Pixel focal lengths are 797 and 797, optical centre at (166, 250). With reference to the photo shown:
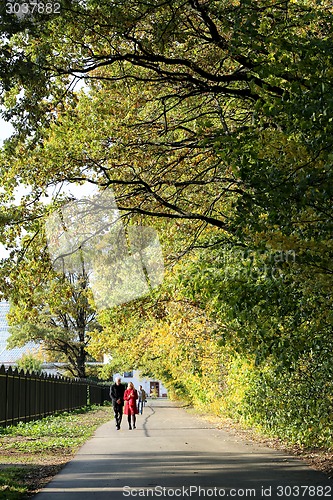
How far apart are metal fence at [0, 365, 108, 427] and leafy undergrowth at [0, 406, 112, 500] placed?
59 cm

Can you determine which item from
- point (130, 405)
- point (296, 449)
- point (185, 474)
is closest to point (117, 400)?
point (130, 405)

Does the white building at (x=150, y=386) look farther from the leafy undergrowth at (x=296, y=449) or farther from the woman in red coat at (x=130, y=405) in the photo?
the leafy undergrowth at (x=296, y=449)

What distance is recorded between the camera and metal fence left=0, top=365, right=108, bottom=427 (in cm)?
2494

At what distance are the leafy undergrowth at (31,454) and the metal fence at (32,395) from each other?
1.92 ft

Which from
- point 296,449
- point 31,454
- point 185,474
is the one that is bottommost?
point 185,474

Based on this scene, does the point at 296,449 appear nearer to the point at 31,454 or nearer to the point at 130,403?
the point at 31,454

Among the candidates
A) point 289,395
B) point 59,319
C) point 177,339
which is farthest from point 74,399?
point 289,395

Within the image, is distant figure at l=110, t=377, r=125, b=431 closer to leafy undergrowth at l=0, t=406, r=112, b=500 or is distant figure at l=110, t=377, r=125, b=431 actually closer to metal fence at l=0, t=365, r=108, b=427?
leafy undergrowth at l=0, t=406, r=112, b=500

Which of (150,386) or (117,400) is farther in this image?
(150,386)

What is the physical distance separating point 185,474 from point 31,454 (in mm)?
5538

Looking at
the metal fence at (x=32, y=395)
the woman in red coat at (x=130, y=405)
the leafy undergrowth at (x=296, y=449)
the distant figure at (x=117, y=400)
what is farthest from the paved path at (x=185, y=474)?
the woman in red coat at (x=130, y=405)

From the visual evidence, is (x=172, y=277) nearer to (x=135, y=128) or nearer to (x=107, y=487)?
A: (x=135, y=128)

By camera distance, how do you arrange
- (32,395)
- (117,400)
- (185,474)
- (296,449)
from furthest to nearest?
(32,395)
(117,400)
(296,449)
(185,474)

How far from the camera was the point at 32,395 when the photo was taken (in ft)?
100
